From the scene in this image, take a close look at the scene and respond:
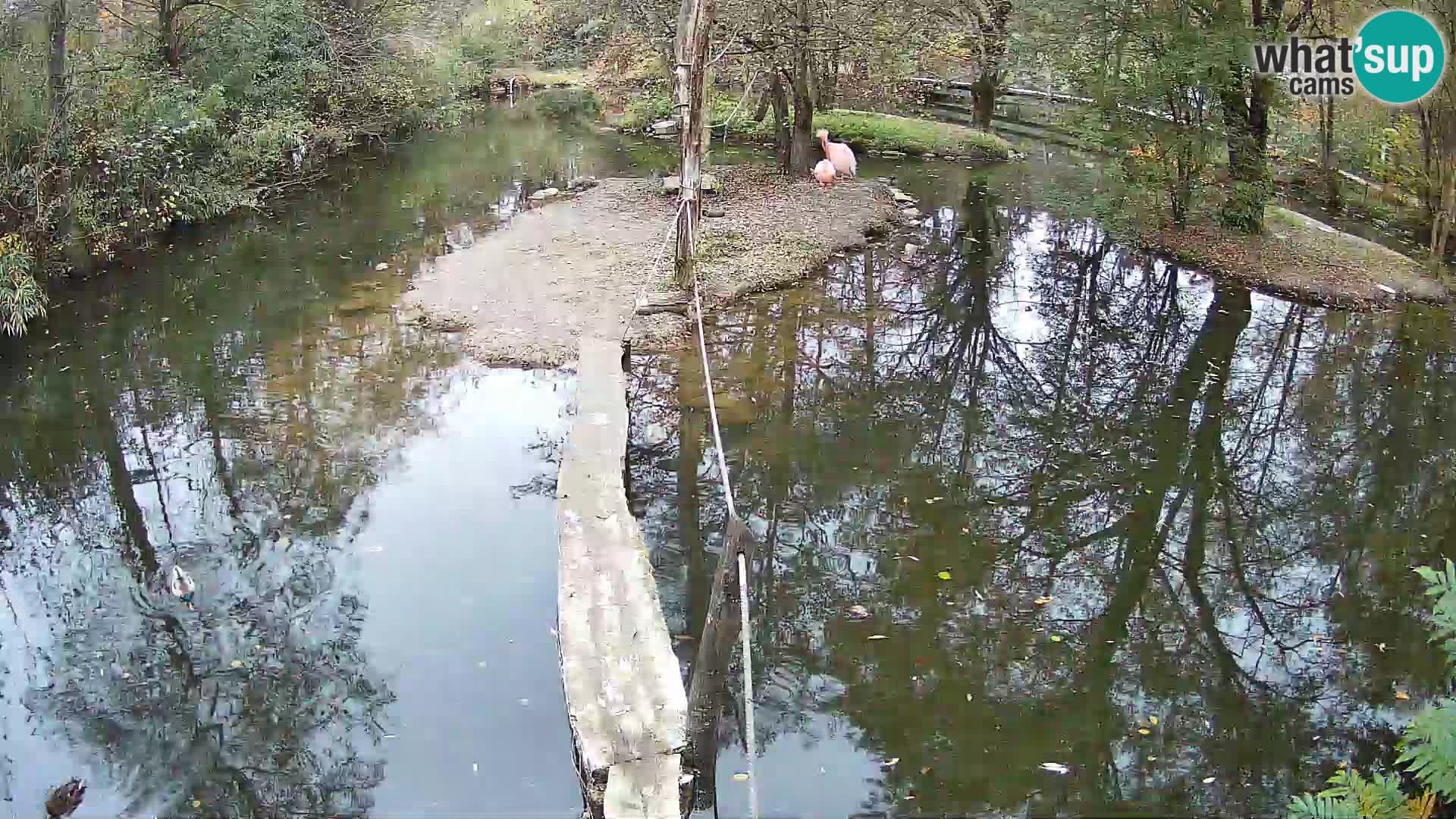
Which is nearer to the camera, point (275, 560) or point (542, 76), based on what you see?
point (275, 560)

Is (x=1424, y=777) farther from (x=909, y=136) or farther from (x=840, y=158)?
(x=909, y=136)

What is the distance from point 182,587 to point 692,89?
6069 millimetres

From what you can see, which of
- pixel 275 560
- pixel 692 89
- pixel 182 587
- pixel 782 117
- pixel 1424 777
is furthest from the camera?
pixel 782 117

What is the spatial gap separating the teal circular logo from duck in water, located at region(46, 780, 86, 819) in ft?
41.8

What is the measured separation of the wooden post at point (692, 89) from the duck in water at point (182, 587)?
5.53 meters

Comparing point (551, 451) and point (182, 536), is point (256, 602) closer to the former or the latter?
point (182, 536)

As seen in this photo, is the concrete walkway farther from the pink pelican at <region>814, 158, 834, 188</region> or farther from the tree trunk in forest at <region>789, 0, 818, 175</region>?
the tree trunk in forest at <region>789, 0, 818, 175</region>

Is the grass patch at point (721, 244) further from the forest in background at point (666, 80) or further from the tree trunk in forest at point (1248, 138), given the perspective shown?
the tree trunk in forest at point (1248, 138)

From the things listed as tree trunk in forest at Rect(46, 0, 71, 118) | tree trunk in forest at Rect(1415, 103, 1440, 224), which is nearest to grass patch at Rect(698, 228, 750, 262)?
tree trunk in forest at Rect(46, 0, 71, 118)

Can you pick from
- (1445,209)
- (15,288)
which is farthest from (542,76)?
(1445,209)

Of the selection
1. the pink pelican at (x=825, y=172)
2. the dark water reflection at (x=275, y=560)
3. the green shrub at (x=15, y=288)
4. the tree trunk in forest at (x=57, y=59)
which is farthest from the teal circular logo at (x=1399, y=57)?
the green shrub at (x=15, y=288)

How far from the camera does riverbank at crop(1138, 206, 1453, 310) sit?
36.1 feet

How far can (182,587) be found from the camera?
231 inches

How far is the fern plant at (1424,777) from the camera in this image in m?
3.18
